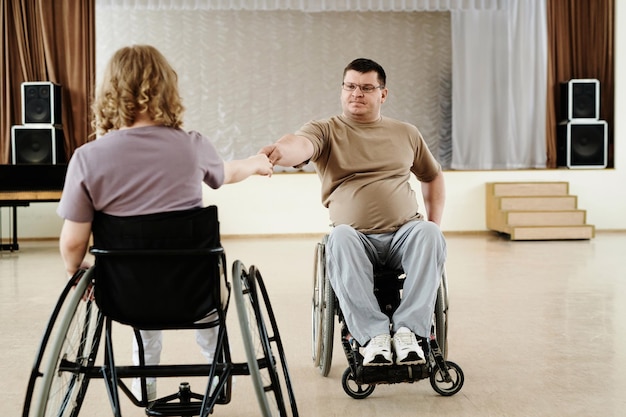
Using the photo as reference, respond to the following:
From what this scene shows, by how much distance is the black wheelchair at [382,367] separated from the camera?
236 centimetres

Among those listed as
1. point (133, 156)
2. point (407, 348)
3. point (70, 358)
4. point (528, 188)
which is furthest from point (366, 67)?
point (528, 188)

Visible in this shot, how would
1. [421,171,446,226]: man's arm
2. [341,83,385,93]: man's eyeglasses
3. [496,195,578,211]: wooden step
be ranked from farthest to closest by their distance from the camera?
[496,195,578,211]: wooden step, [421,171,446,226]: man's arm, [341,83,385,93]: man's eyeglasses

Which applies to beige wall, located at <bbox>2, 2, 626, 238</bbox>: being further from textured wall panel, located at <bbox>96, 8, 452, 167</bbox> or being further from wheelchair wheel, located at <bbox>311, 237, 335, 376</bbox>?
wheelchair wheel, located at <bbox>311, 237, 335, 376</bbox>

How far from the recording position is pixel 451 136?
9.26 m

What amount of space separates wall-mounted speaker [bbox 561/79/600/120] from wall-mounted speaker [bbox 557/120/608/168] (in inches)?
3.4

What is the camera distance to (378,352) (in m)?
2.35

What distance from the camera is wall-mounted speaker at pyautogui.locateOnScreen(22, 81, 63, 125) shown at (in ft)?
26.3

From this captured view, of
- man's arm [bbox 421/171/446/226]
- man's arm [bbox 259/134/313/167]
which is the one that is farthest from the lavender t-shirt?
man's arm [bbox 421/171/446/226]

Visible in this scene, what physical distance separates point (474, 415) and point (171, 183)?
1153 millimetres

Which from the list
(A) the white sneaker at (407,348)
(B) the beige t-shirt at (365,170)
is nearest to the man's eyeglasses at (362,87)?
(B) the beige t-shirt at (365,170)

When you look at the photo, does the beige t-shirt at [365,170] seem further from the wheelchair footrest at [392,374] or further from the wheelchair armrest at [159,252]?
the wheelchair armrest at [159,252]

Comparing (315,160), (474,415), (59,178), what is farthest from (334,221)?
(59,178)

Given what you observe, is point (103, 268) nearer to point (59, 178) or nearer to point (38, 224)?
point (59, 178)

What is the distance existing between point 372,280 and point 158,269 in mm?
954
